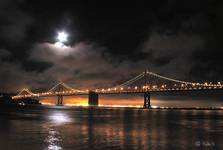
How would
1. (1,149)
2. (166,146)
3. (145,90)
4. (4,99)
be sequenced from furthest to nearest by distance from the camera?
(4,99), (145,90), (166,146), (1,149)

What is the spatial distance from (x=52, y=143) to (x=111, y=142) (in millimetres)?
3619

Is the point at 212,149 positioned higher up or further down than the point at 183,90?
further down

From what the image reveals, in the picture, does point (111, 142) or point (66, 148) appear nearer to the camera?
point (66, 148)

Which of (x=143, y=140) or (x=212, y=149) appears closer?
(x=212, y=149)

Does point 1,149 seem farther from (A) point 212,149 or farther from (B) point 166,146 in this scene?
(A) point 212,149

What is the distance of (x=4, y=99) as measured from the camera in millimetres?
167750

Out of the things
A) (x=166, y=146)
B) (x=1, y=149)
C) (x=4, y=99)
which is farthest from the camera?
(x=4, y=99)

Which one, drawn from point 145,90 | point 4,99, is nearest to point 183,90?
point 145,90

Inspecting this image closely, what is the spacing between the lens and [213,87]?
95062 millimetres

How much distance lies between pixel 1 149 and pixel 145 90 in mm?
94359

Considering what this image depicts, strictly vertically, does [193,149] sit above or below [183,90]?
below

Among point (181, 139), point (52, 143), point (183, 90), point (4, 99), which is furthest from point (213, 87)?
point (4, 99)

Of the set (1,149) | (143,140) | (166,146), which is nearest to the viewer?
(1,149)

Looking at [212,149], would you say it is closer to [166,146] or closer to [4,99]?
[166,146]
